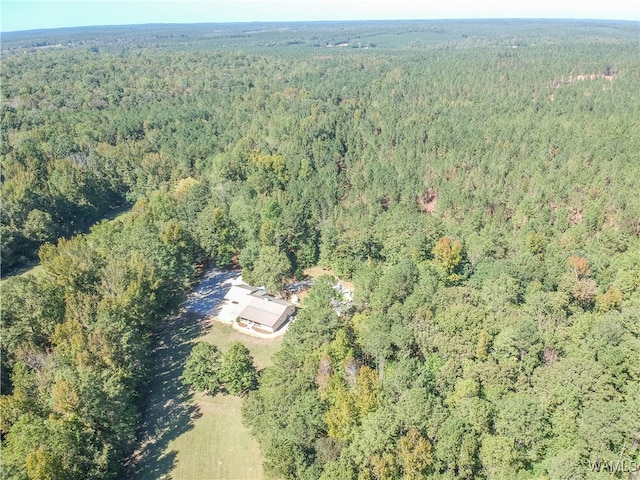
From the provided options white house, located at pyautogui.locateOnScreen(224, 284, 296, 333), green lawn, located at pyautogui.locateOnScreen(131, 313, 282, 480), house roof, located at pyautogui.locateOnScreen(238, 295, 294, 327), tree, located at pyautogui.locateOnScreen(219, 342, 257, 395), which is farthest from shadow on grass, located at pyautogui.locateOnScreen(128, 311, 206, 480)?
house roof, located at pyautogui.locateOnScreen(238, 295, 294, 327)

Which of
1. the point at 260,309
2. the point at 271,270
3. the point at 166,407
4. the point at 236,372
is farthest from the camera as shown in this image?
the point at 271,270

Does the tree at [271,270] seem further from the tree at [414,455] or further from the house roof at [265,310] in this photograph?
the tree at [414,455]

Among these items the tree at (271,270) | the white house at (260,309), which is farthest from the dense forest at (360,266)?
the white house at (260,309)

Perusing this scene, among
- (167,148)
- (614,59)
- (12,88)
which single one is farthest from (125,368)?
(614,59)

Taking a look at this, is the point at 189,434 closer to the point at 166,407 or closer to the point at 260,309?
the point at 166,407

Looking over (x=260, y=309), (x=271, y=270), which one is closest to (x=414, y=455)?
(x=260, y=309)

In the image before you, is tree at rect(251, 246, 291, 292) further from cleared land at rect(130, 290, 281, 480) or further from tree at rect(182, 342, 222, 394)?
tree at rect(182, 342, 222, 394)

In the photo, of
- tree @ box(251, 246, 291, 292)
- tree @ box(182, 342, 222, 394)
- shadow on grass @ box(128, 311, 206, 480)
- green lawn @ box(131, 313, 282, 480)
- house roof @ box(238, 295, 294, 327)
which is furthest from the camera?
tree @ box(251, 246, 291, 292)
